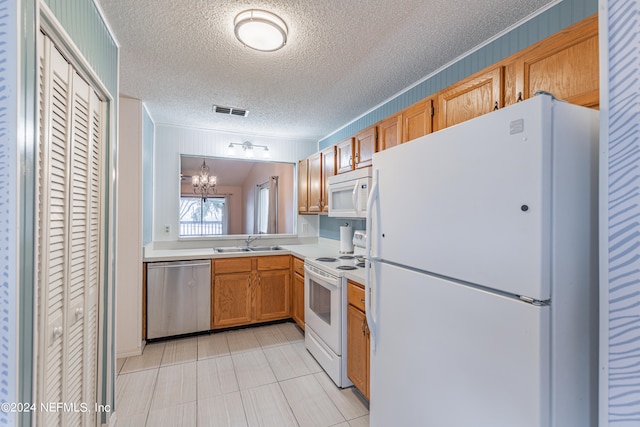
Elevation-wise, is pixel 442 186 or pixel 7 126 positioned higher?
pixel 7 126

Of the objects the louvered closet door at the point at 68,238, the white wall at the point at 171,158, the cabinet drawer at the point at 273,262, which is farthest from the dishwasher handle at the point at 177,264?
the louvered closet door at the point at 68,238

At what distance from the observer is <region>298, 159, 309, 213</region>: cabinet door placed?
3777 mm

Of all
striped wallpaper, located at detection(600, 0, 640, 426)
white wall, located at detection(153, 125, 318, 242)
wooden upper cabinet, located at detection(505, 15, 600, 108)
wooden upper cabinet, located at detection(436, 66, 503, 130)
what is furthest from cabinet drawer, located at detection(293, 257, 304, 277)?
striped wallpaper, located at detection(600, 0, 640, 426)

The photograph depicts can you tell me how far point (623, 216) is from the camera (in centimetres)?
74

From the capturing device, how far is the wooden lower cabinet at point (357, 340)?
1.91 meters

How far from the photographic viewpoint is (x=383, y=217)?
1.47m

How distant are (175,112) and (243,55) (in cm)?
151

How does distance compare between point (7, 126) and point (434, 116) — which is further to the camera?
point (434, 116)

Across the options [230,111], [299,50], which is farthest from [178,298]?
[299,50]

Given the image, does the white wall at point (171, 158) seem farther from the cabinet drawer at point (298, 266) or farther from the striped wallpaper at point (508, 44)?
the striped wallpaper at point (508, 44)

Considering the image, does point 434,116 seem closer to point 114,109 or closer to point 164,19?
point 164,19

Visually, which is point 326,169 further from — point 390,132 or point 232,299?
point 232,299

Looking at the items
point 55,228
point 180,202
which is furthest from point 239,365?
point 180,202

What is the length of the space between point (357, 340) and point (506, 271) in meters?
1.37
